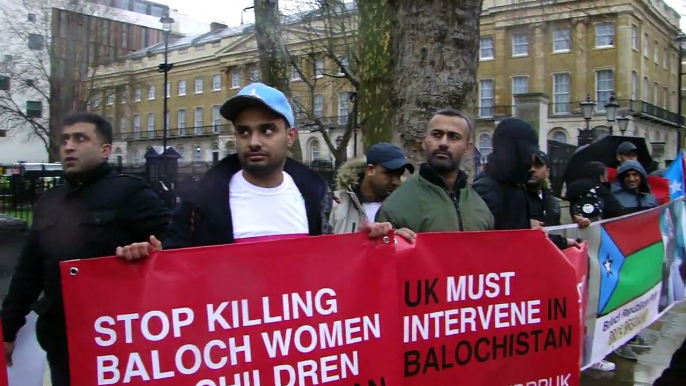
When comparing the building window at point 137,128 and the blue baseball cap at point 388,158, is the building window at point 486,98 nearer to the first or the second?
the building window at point 137,128

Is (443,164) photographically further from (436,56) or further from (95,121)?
(436,56)

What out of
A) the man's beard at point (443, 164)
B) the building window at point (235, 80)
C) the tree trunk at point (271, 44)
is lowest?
the man's beard at point (443, 164)

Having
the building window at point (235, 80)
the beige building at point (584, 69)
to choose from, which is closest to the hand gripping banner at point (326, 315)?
the beige building at point (584, 69)

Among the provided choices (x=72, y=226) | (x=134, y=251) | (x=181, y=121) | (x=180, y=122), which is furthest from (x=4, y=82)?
(x=134, y=251)

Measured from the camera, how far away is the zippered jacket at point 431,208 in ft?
11.2

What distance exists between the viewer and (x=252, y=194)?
2.79 metres

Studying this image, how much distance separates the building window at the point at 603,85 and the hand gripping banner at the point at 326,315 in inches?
1798

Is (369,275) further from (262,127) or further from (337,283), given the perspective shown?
(262,127)

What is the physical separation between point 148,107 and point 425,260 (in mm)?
70150

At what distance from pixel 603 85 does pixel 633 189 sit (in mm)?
42048

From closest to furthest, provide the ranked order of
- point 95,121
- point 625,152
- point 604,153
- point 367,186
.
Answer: point 95,121, point 367,186, point 625,152, point 604,153

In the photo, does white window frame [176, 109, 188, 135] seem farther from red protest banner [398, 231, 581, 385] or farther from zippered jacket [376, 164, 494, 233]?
red protest banner [398, 231, 581, 385]

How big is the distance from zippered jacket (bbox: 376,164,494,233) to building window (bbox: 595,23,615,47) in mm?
Answer: 44567

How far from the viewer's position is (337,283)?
2785 millimetres
